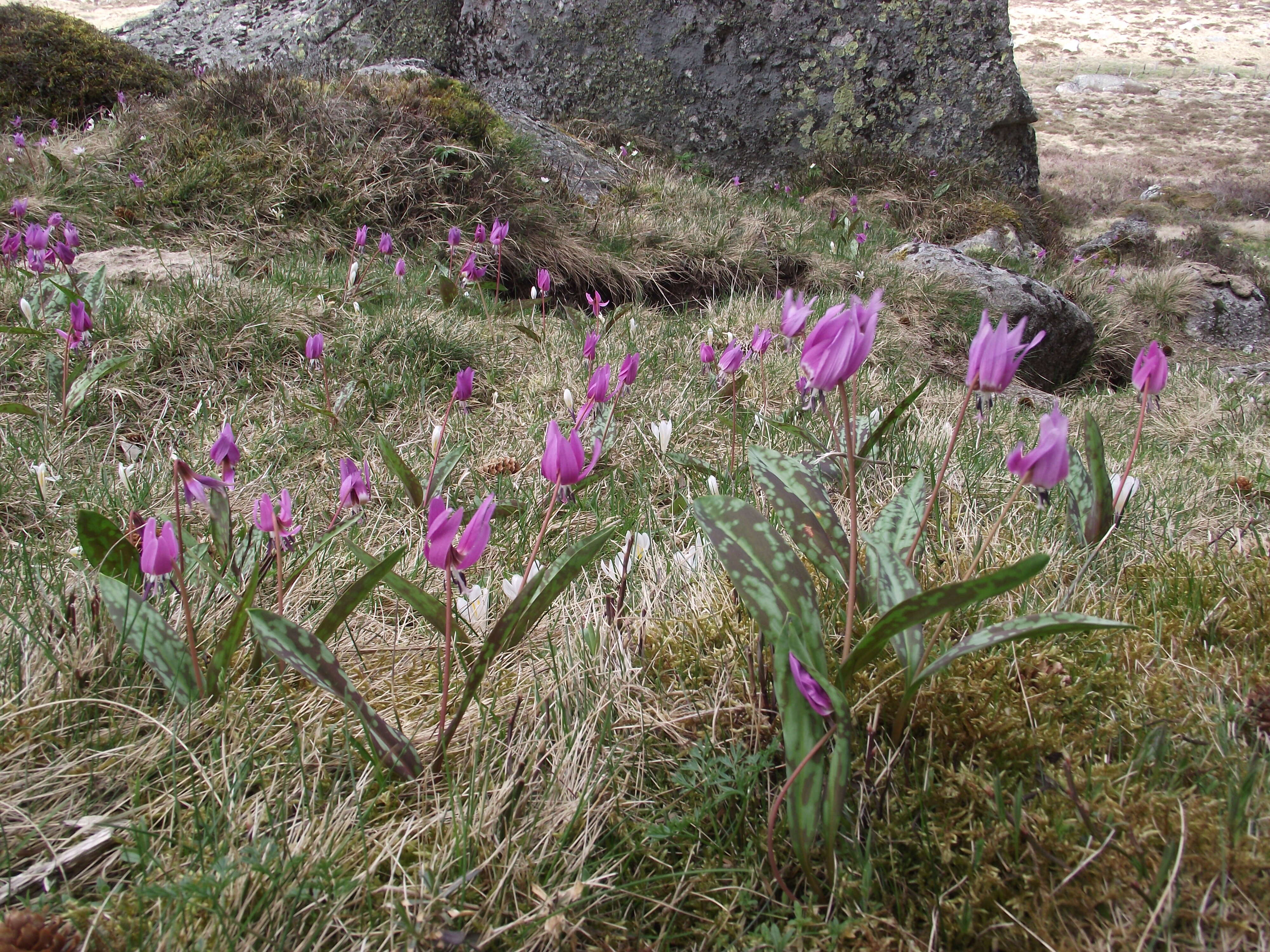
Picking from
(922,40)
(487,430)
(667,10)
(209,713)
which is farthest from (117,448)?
(922,40)

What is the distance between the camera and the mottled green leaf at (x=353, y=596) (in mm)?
1149

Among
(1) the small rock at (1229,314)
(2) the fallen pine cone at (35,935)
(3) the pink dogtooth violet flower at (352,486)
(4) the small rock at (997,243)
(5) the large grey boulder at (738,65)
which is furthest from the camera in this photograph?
(1) the small rock at (1229,314)

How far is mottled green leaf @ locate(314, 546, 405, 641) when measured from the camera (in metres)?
1.15

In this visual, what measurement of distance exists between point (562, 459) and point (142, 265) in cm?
382

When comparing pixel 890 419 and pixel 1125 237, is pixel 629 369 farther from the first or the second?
pixel 1125 237

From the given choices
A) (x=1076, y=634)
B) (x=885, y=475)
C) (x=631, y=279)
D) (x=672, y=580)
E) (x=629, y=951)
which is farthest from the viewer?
(x=631, y=279)

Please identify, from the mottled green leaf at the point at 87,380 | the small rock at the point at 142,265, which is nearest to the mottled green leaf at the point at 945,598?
the mottled green leaf at the point at 87,380

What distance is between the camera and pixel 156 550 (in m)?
1.28

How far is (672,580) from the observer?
5.76ft

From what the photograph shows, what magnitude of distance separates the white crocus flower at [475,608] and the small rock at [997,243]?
25.4 ft

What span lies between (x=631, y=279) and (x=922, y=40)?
5603 mm

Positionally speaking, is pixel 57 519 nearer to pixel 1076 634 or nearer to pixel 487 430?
pixel 487 430

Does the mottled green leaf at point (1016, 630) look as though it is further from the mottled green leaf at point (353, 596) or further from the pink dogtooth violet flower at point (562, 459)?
the mottled green leaf at point (353, 596)

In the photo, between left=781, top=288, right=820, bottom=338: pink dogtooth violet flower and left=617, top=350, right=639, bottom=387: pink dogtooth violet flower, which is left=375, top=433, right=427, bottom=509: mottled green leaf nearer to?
left=617, top=350, right=639, bottom=387: pink dogtooth violet flower
